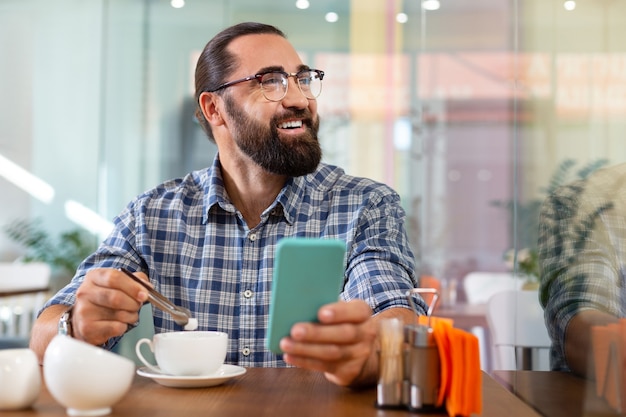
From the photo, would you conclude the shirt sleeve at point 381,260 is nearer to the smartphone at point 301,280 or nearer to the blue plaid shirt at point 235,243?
the blue plaid shirt at point 235,243

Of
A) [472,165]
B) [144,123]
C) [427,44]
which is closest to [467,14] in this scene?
[427,44]

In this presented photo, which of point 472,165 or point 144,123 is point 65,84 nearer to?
point 144,123

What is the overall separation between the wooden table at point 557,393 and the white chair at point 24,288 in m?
3.16

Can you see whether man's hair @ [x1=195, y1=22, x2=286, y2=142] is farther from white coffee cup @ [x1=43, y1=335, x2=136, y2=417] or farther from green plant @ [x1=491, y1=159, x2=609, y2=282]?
white coffee cup @ [x1=43, y1=335, x2=136, y2=417]

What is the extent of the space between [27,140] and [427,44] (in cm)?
216

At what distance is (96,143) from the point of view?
4.20 metres

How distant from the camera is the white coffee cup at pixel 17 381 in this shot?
97 centimetres

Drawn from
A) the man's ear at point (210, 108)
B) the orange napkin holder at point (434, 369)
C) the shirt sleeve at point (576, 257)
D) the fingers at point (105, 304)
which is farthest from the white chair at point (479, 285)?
the orange napkin holder at point (434, 369)

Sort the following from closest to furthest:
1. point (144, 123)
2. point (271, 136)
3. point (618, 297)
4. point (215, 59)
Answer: point (618, 297), point (271, 136), point (215, 59), point (144, 123)

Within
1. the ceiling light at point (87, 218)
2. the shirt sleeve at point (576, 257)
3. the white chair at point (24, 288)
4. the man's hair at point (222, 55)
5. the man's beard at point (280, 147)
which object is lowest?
the white chair at point (24, 288)

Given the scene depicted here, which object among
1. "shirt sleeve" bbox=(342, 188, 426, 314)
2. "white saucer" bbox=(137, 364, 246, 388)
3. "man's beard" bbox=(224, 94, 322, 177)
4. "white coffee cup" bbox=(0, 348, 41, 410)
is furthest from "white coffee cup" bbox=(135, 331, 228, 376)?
"man's beard" bbox=(224, 94, 322, 177)

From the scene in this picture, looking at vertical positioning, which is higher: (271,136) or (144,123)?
(144,123)

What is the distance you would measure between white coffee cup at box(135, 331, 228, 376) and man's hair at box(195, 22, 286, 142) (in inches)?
35.2

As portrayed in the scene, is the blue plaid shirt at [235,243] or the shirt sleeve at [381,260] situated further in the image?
the blue plaid shirt at [235,243]
